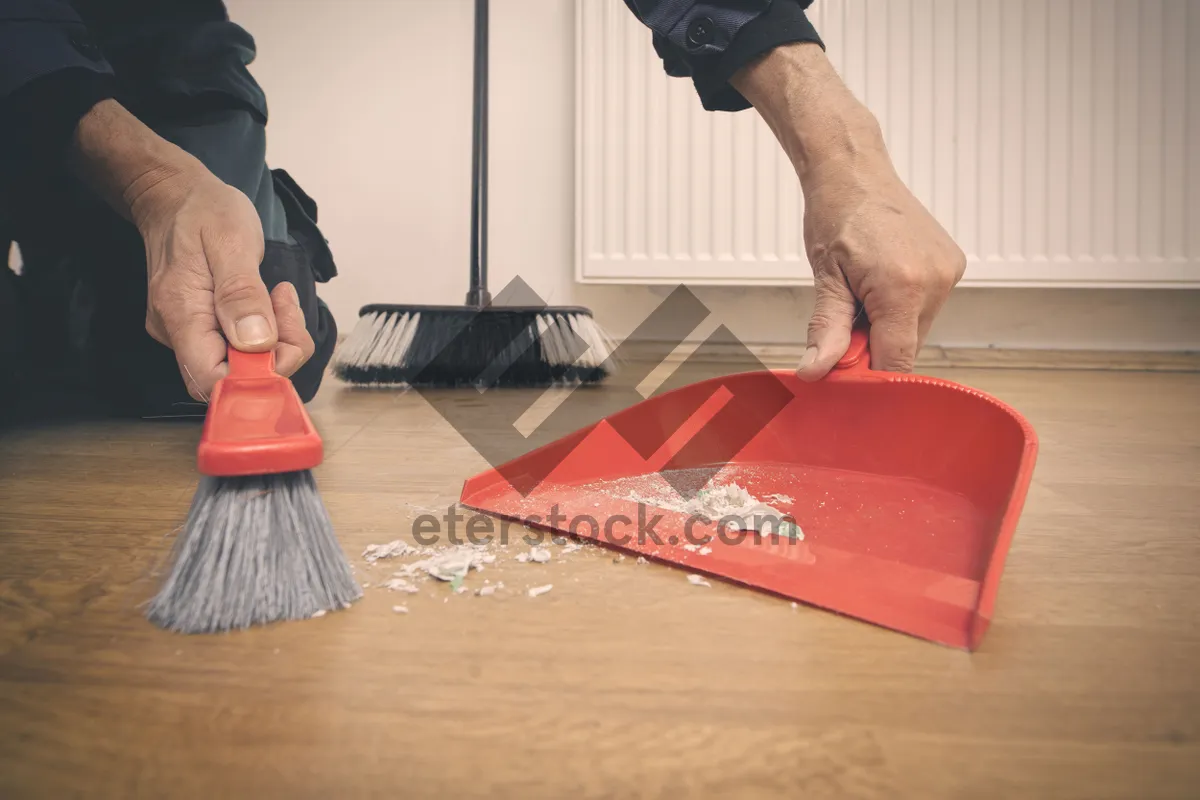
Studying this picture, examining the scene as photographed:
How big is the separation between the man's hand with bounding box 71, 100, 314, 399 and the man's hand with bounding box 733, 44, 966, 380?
364mm

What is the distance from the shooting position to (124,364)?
3.12ft

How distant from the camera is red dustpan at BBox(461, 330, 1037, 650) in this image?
0.38 m

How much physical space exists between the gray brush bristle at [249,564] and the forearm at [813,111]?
440 mm

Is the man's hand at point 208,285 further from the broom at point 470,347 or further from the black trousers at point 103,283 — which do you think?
the broom at point 470,347

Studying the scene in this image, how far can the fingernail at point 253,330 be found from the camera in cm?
46

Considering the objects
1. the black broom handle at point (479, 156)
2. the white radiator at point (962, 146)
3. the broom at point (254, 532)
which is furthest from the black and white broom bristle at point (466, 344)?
the broom at point (254, 532)

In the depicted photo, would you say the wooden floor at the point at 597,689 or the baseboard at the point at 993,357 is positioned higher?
the wooden floor at the point at 597,689

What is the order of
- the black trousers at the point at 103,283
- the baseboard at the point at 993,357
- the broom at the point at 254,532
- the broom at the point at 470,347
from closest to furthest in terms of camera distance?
the broom at the point at 254,532, the black trousers at the point at 103,283, the broom at the point at 470,347, the baseboard at the point at 993,357

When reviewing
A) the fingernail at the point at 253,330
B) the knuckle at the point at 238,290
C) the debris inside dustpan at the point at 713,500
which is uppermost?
the knuckle at the point at 238,290

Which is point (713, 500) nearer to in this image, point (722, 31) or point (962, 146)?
point (722, 31)

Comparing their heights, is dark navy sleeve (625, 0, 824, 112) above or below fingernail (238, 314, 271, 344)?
above

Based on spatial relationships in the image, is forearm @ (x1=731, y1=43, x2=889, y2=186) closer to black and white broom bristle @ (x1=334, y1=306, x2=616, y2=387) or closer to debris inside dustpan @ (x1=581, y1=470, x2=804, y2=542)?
debris inside dustpan @ (x1=581, y1=470, x2=804, y2=542)

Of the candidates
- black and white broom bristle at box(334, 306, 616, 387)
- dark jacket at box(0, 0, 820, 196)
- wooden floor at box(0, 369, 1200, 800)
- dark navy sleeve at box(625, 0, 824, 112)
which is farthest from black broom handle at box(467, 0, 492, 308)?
wooden floor at box(0, 369, 1200, 800)

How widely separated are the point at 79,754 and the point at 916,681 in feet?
0.94
